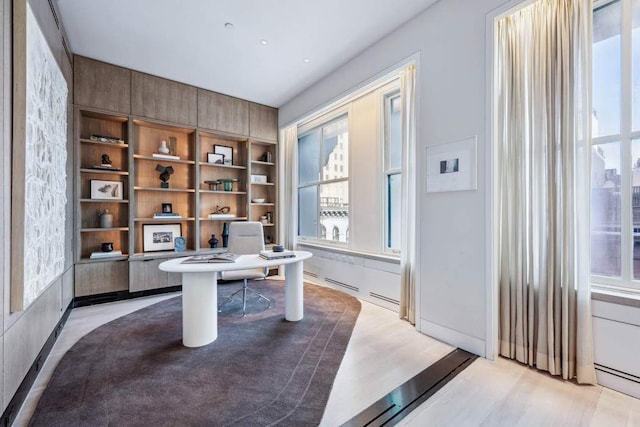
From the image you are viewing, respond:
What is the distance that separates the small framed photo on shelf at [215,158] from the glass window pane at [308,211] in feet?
4.82

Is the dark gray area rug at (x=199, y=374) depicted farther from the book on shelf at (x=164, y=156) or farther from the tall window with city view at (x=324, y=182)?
the book on shelf at (x=164, y=156)

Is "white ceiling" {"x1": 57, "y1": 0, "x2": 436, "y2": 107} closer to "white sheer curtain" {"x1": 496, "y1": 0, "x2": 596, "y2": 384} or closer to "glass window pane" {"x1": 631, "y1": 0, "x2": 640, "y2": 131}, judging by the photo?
"white sheer curtain" {"x1": 496, "y1": 0, "x2": 596, "y2": 384}

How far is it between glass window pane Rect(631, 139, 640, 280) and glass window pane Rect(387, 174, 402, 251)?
2000mm

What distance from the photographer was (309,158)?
5125 millimetres

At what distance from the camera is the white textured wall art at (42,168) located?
1.84 metres

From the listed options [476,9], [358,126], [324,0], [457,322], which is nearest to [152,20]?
[324,0]

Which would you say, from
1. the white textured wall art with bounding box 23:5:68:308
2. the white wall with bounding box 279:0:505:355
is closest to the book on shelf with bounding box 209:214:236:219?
the white textured wall art with bounding box 23:5:68:308

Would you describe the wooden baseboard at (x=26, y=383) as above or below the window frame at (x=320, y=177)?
below

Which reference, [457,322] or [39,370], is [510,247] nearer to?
[457,322]

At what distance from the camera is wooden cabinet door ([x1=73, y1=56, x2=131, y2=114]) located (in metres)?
3.54

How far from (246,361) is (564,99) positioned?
3034mm

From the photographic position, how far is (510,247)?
2.27m

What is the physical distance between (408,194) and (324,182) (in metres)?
1.84

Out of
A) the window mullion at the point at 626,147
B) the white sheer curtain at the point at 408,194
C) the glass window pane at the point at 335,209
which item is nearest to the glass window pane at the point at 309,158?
the glass window pane at the point at 335,209
